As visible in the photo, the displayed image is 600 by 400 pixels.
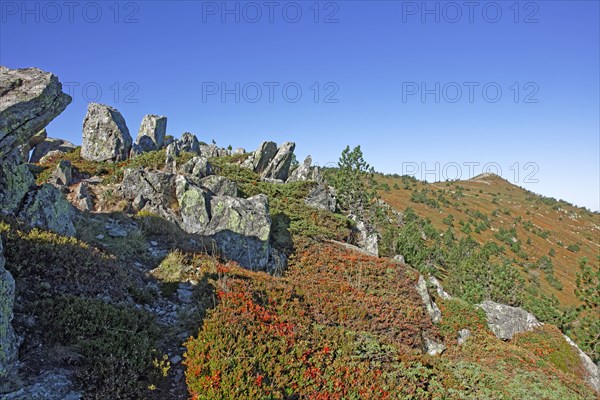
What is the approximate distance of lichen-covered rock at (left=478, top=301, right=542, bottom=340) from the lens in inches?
845

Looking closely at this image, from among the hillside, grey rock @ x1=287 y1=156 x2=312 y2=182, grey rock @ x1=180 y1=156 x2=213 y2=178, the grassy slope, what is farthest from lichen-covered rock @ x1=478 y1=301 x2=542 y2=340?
the grassy slope

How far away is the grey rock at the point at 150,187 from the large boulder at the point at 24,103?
10.8m

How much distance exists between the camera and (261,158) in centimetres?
3397

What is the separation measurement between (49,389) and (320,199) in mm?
24824

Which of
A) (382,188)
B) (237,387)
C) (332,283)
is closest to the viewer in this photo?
(237,387)

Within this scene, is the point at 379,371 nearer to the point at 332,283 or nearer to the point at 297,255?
the point at 332,283

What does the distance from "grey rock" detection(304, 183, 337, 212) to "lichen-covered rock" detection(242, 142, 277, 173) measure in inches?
291

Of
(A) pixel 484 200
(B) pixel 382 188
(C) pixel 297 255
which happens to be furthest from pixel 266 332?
(A) pixel 484 200

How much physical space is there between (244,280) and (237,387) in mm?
4430

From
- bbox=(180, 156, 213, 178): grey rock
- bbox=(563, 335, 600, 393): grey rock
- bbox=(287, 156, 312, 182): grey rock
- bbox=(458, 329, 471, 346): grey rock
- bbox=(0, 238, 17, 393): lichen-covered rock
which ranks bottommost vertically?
bbox=(563, 335, 600, 393): grey rock

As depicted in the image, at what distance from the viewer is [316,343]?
8703 millimetres

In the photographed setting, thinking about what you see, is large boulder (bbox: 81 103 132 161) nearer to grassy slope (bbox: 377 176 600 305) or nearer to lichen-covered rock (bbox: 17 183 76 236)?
lichen-covered rock (bbox: 17 183 76 236)

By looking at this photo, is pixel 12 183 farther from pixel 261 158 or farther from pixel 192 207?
pixel 261 158

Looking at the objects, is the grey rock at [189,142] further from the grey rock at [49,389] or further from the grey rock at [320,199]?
the grey rock at [49,389]
